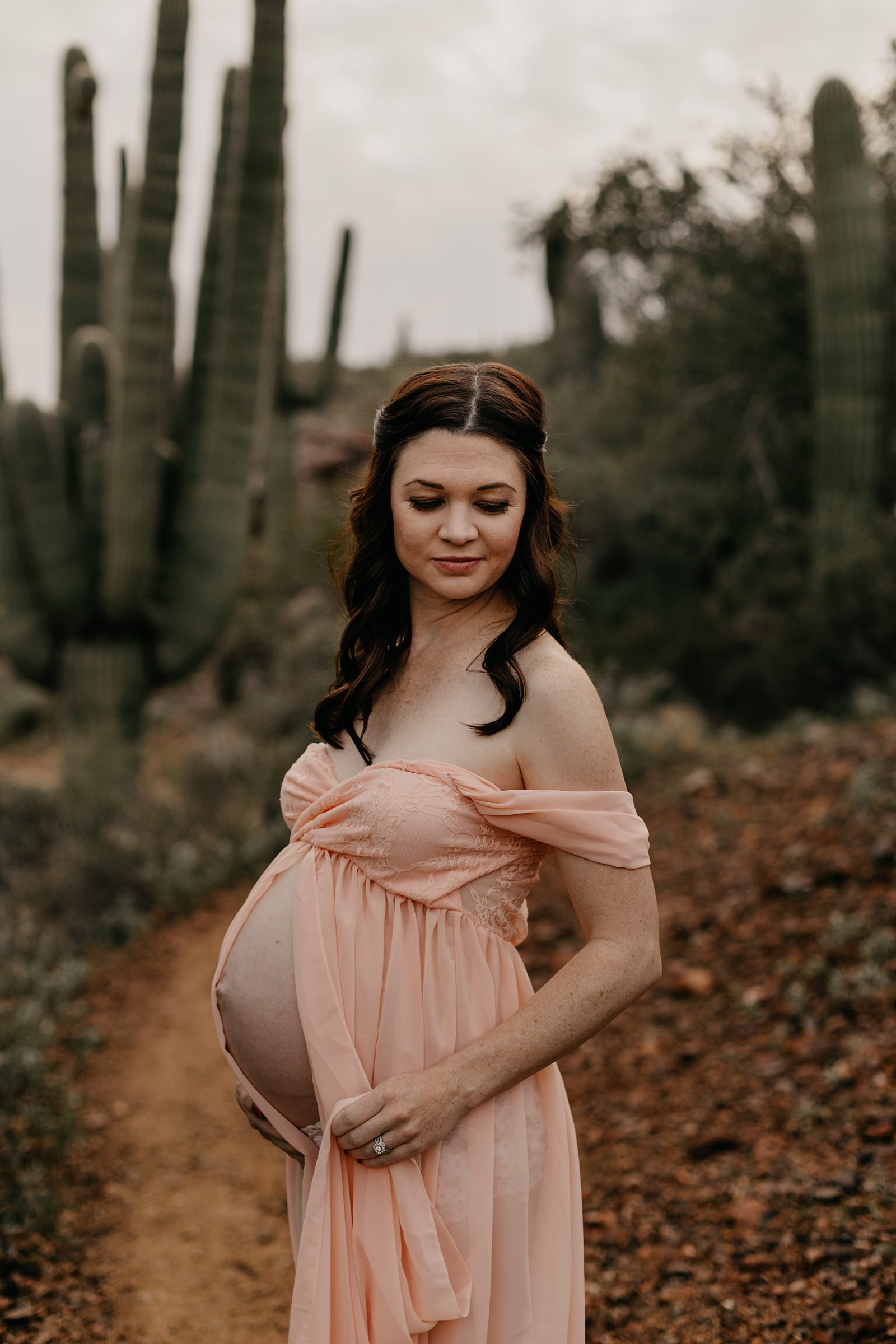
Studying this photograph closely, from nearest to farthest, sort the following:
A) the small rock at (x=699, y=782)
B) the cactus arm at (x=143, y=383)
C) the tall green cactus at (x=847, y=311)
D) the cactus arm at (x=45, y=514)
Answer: the small rock at (x=699, y=782)
the cactus arm at (x=143, y=383)
the cactus arm at (x=45, y=514)
the tall green cactus at (x=847, y=311)

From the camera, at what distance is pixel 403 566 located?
2.05 metres

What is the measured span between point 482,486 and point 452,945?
2.45 ft

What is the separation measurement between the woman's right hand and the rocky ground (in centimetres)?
160

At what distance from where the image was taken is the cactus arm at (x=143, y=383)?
7367 mm

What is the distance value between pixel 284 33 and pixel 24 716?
874 cm

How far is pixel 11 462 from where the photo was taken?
309 inches

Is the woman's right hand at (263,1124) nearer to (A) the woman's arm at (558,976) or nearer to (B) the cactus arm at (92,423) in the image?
(A) the woman's arm at (558,976)

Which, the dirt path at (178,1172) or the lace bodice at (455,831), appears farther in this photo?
the dirt path at (178,1172)

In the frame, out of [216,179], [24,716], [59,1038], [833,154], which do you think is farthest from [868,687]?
[24,716]

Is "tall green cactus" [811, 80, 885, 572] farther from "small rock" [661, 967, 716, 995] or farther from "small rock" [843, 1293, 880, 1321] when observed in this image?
"small rock" [843, 1293, 880, 1321]

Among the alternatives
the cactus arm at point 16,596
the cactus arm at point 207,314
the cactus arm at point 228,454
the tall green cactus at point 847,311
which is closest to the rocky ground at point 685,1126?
the cactus arm at point 228,454

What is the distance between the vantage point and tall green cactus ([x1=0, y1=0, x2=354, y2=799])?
24.8 ft

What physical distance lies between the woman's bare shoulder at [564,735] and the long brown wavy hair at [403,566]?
0.11 feet

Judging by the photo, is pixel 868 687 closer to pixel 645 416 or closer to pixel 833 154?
pixel 833 154
